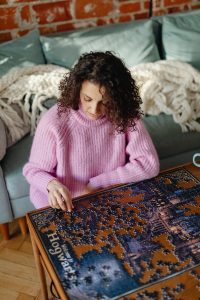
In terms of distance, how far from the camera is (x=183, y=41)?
2.30 meters

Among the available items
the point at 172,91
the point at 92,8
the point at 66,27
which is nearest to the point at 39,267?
the point at 172,91

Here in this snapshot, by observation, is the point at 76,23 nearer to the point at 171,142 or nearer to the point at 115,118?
the point at 171,142

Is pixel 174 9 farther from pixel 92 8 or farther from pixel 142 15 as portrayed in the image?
pixel 92 8

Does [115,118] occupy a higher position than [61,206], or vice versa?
[115,118]

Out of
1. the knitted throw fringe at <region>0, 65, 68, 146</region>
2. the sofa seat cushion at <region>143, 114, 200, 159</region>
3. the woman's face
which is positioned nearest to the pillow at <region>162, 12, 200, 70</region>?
the sofa seat cushion at <region>143, 114, 200, 159</region>

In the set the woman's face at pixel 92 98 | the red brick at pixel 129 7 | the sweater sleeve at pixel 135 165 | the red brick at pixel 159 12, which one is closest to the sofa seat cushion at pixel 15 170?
the sweater sleeve at pixel 135 165

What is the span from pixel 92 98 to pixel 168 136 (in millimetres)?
796

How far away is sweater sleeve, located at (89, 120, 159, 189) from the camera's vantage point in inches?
51.0

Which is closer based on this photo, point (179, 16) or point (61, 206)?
point (61, 206)

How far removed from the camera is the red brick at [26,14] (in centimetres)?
231

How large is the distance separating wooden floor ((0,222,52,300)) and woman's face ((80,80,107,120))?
0.83 metres

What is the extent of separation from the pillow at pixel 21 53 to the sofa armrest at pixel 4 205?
725 mm

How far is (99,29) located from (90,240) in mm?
1647

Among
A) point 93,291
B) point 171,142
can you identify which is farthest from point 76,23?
point 93,291
